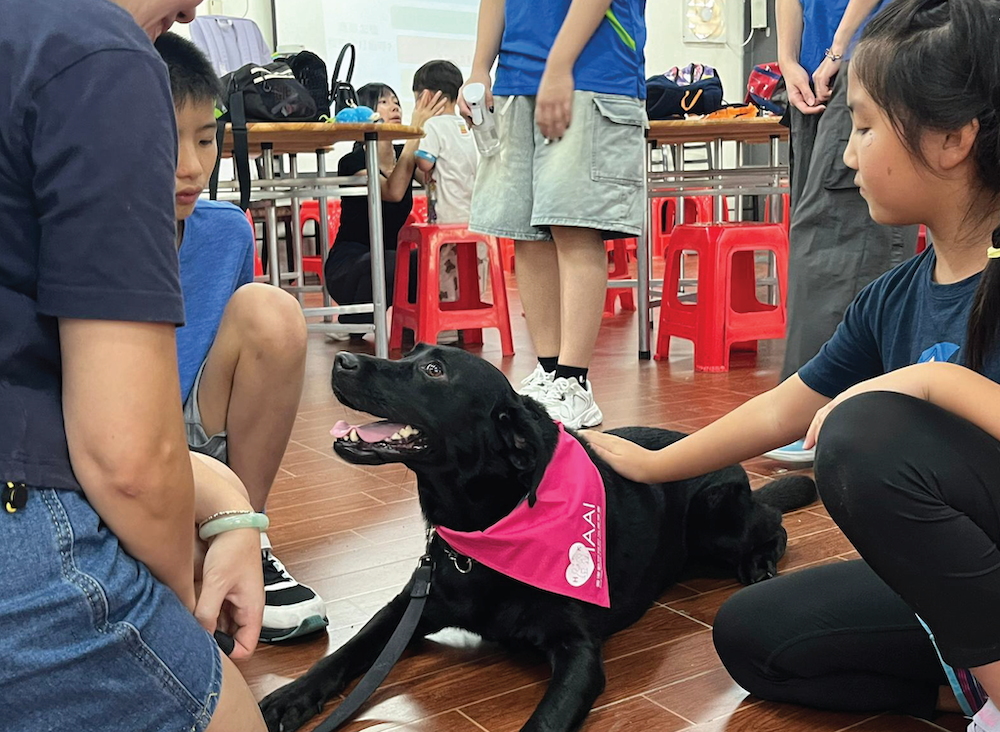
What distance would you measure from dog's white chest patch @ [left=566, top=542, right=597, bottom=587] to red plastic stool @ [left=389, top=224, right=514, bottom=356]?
2.69 m

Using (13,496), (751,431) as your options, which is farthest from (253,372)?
(13,496)

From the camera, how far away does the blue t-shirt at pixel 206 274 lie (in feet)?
5.49

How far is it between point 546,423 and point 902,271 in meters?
0.55

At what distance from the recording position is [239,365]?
5.53 ft

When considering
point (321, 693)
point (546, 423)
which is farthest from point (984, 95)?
point (321, 693)

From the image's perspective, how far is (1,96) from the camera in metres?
0.71

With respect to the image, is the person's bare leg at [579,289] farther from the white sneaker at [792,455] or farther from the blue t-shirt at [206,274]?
the blue t-shirt at [206,274]

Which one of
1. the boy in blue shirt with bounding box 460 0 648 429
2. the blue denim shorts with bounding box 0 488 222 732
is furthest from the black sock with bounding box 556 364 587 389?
the blue denim shorts with bounding box 0 488 222 732

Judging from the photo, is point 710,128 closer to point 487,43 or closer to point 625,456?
point 487,43

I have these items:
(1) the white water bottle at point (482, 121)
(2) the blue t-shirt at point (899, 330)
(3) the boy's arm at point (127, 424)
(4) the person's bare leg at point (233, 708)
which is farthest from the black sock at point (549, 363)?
(3) the boy's arm at point (127, 424)

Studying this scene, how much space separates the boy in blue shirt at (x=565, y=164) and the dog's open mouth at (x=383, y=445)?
4.24 feet

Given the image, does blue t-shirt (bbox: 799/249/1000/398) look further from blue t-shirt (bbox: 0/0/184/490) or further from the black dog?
blue t-shirt (bbox: 0/0/184/490)

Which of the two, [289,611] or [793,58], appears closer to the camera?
[289,611]

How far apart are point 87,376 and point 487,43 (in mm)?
2563
